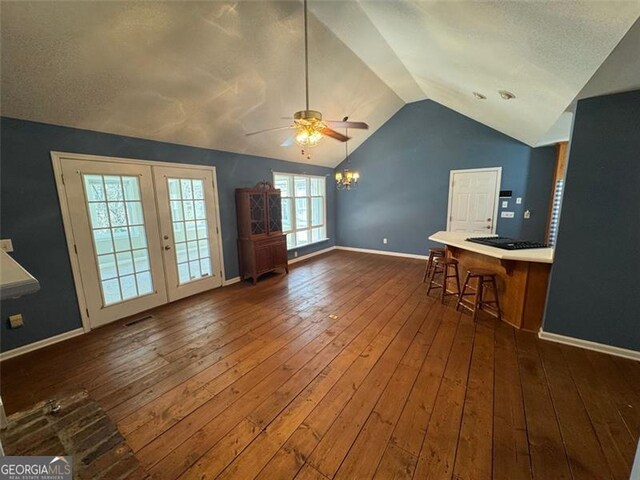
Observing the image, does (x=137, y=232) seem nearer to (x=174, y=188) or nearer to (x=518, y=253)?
(x=174, y=188)

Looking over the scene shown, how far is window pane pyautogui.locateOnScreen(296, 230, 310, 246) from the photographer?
20.6 ft

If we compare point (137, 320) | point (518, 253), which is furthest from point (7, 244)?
point (518, 253)

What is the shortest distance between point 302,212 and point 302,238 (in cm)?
64

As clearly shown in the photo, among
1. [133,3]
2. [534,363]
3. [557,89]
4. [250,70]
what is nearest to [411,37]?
[557,89]

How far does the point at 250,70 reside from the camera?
301 cm

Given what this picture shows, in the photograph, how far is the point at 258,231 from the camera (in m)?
4.75

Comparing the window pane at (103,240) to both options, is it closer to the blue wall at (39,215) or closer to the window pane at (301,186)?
the blue wall at (39,215)

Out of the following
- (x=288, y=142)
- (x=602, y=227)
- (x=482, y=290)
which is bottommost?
(x=482, y=290)

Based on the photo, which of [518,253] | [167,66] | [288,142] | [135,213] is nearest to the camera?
[167,66]

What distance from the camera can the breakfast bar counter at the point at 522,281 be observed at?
281 centimetres

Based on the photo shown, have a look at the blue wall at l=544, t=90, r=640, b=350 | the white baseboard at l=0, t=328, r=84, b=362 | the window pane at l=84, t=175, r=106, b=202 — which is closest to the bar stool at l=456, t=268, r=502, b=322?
the blue wall at l=544, t=90, r=640, b=350

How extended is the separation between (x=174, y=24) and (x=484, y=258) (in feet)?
13.7

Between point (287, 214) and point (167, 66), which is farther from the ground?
point (167, 66)

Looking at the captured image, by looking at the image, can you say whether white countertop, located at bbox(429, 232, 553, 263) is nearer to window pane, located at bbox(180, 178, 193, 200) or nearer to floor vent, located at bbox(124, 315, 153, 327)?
window pane, located at bbox(180, 178, 193, 200)
